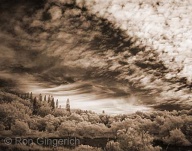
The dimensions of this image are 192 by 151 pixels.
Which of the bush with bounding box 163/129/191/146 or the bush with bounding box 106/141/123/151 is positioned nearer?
the bush with bounding box 106/141/123/151

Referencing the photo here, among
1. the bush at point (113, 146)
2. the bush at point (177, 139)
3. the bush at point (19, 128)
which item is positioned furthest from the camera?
the bush at point (177, 139)

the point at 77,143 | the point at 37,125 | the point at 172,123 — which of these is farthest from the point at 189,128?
the point at 37,125

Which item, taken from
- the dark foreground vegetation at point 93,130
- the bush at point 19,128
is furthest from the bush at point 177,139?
the bush at point 19,128

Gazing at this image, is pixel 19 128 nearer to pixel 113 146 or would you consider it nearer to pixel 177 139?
pixel 113 146

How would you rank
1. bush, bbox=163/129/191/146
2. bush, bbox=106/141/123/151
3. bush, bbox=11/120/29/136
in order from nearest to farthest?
1. bush, bbox=11/120/29/136
2. bush, bbox=106/141/123/151
3. bush, bbox=163/129/191/146

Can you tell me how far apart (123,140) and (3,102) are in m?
11.9

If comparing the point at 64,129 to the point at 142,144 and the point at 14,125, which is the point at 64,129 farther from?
the point at 142,144

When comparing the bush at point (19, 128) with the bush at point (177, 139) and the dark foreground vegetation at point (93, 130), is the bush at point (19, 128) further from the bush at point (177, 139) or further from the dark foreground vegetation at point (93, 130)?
the bush at point (177, 139)

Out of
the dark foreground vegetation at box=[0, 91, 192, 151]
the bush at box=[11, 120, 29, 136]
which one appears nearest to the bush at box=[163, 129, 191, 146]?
the dark foreground vegetation at box=[0, 91, 192, 151]

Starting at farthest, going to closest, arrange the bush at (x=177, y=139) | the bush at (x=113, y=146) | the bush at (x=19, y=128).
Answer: the bush at (x=177, y=139)
the bush at (x=113, y=146)
the bush at (x=19, y=128)

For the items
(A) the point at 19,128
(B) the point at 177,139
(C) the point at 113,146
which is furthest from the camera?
(B) the point at 177,139

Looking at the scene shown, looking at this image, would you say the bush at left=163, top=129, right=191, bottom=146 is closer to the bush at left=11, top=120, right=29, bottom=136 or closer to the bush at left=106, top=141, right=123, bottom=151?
A: the bush at left=106, top=141, right=123, bottom=151

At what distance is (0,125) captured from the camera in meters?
21.1

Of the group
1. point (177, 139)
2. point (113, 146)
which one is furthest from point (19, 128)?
point (177, 139)
